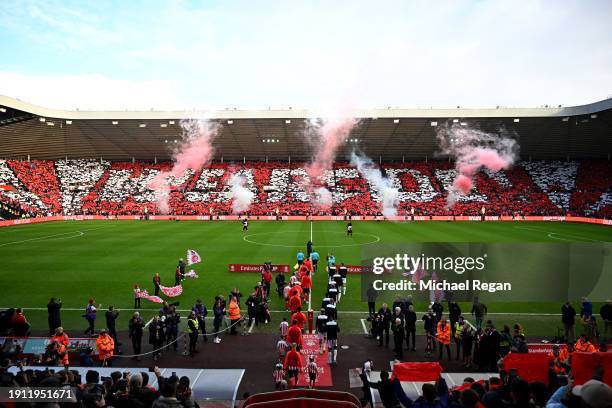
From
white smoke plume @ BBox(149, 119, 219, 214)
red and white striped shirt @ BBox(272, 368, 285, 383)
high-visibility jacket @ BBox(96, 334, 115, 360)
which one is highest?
white smoke plume @ BBox(149, 119, 219, 214)

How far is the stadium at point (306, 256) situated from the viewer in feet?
31.0

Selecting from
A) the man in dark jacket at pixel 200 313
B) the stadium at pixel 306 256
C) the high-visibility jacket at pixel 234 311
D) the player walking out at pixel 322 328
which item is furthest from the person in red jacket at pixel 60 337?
the player walking out at pixel 322 328

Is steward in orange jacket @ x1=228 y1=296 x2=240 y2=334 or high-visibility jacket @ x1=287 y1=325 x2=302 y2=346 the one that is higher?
high-visibility jacket @ x1=287 y1=325 x2=302 y2=346

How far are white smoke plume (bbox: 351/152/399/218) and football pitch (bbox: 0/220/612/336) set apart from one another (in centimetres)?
863

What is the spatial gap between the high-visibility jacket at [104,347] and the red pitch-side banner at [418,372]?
25.8 ft

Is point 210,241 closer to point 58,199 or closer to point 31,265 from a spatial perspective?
point 31,265

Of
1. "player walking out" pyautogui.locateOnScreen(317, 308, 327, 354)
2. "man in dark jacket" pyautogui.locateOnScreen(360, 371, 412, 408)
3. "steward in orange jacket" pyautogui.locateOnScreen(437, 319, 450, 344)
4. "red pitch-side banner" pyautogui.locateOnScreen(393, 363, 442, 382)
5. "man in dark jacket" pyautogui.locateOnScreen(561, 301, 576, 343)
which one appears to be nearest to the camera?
"man in dark jacket" pyautogui.locateOnScreen(360, 371, 412, 408)

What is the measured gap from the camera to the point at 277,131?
57594mm

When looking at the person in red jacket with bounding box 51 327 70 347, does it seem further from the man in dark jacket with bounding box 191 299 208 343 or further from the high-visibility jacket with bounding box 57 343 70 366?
the man in dark jacket with bounding box 191 299 208 343

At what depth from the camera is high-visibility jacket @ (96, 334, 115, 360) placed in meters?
11.6

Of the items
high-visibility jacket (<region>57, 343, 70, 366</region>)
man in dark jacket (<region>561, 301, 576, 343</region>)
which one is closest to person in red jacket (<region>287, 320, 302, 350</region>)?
Answer: high-visibility jacket (<region>57, 343, 70, 366</region>)

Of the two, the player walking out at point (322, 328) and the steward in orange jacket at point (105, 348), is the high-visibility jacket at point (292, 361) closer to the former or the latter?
the player walking out at point (322, 328)

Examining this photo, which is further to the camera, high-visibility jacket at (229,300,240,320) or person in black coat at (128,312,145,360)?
high-visibility jacket at (229,300,240,320)

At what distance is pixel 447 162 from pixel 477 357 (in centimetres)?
5873
